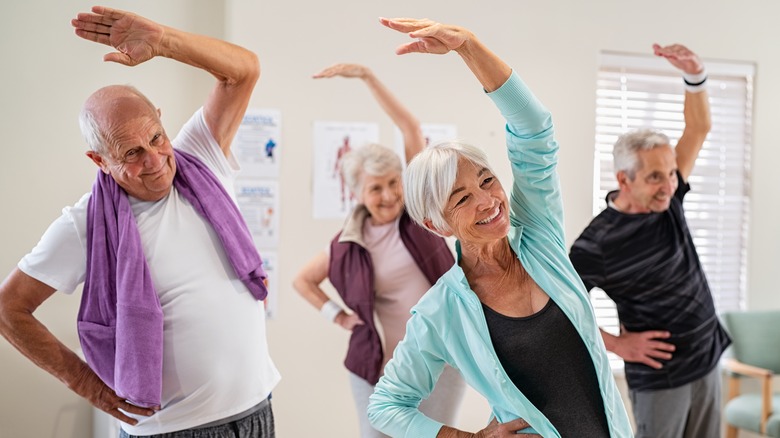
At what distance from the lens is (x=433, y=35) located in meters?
1.51

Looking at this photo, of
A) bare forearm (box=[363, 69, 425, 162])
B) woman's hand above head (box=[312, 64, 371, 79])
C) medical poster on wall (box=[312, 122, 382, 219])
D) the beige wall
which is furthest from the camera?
medical poster on wall (box=[312, 122, 382, 219])

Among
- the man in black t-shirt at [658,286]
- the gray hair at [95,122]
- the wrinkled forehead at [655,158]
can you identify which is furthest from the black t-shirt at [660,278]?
the gray hair at [95,122]

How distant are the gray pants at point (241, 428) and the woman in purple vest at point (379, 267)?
2.46 feet

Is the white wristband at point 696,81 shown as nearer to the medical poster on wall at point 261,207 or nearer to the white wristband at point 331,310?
the white wristband at point 331,310

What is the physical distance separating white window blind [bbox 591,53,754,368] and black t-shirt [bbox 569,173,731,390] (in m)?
1.54

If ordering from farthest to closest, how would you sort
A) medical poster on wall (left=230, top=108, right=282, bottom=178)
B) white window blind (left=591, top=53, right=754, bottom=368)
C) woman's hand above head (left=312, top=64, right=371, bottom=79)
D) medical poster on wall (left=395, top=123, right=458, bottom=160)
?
1. white window blind (left=591, top=53, right=754, bottom=368)
2. medical poster on wall (left=395, top=123, right=458, bottom=160)
3. medical poster on wall (left=230, top=108, right=282, bottom=178)
4. woman's hand above head (left=312, top=64, right=371, bottom=79)

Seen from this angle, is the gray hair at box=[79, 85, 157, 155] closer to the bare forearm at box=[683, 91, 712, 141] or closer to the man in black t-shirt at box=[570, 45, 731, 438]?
the man in black t-shirt at box=[570, 45, 731, 438]

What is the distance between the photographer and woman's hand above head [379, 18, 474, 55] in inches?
Result: 59.1

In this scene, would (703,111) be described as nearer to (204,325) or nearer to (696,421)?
(696,421)

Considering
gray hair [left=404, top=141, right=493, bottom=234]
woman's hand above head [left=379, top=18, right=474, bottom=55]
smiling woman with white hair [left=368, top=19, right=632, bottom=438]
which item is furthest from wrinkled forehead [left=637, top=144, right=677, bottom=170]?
woman's hand above head [left=379, top=18, right=474, bottom=55]

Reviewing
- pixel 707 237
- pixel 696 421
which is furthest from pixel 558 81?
pixel 696 421

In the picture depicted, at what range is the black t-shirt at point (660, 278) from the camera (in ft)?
8.96

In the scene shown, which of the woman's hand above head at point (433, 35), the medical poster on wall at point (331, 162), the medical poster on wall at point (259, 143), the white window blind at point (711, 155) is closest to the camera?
the woman's hand above head at point (433, 35)

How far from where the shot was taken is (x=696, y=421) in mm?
2762
